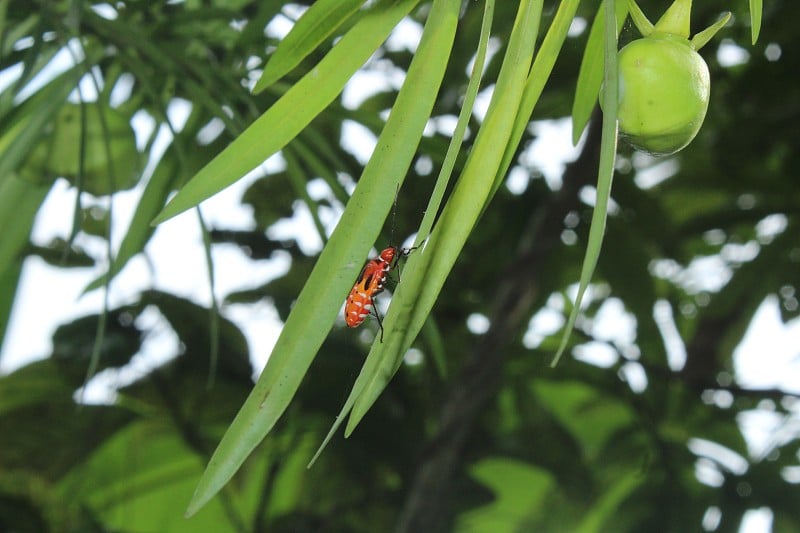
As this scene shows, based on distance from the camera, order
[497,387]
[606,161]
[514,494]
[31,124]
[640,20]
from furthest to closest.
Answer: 1. [514,494]
2. [497,387]
3. [31,124]
4. [640,20]
5. [606,161]

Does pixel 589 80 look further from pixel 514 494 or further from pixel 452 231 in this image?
pixel 514 494

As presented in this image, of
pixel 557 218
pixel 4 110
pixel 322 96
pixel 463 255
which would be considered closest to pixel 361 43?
pixel 322 96

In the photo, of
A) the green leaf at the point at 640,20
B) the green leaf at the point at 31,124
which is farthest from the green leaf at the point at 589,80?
the green leaf at the point at 31,124

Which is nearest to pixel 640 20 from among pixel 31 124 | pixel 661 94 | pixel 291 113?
pixel 661 94

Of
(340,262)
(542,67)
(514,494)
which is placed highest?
(514,494)

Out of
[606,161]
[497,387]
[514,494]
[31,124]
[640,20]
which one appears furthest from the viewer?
[514,494]

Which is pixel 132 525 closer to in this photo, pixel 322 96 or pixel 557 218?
pixel 557 218

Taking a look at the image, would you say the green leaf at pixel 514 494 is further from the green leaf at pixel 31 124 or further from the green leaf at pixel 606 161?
the green leaf at pixel 606 161
